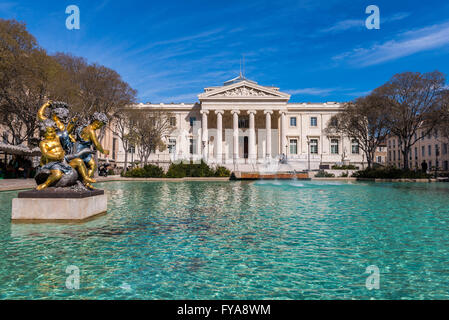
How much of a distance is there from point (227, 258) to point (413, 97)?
33.3 m

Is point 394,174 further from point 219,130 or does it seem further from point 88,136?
point 88,136

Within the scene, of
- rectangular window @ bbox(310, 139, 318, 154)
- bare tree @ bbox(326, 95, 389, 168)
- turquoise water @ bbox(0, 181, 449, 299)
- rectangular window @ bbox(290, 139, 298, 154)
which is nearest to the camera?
Answer: turquoise water @ bbox(0, 181, 449, 299)

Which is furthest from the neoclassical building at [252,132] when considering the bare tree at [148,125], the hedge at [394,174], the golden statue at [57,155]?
the golden statue at [57,155]

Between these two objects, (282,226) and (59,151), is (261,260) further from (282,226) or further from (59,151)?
(59,151)

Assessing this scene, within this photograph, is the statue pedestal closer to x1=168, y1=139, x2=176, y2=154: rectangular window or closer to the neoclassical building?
the neoclassical building

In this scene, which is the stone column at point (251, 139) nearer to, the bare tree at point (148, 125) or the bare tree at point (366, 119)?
the bare tree at point (148, 125)

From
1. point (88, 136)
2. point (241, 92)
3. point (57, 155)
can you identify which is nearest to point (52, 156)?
point (57, 155)

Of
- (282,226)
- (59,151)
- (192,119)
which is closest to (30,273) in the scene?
(59,151)

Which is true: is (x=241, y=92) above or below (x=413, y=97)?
above

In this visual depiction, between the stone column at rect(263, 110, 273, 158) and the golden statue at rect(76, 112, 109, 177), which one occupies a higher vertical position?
the stone column at rect(263, 110, 273, 158)

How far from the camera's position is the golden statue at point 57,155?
7.42 m

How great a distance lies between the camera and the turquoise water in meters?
3.46

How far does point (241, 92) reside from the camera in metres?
54.3

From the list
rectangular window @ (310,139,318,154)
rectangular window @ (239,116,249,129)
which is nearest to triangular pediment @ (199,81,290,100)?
rectangular window @ (239,116,249,129)
